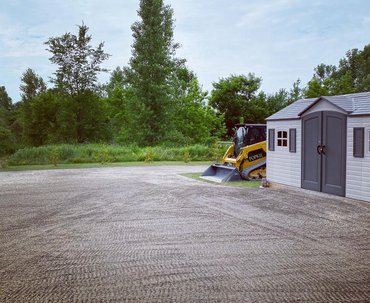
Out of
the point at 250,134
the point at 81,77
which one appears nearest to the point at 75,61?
the point at 81,77

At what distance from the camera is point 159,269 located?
5301 millimetres

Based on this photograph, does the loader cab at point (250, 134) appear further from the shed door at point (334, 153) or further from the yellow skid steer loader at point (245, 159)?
the shed door at point (334, 153)

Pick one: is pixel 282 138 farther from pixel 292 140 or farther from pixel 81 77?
pixel 81 77

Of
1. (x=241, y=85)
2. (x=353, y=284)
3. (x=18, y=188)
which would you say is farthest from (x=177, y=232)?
(x=241, y=85)

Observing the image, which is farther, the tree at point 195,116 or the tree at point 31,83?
the tree at point 31,83

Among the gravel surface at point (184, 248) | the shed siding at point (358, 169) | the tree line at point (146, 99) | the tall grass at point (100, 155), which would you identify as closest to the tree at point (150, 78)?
the tree line at point (146, 99)

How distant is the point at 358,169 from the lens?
35.3 ft

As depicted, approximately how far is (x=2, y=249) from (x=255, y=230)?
4142 millimetres

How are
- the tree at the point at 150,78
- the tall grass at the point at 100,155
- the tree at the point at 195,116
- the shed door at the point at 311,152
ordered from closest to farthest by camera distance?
the shed door at the point at 311,152, the tall grass at the point at 100,155, the tree at the point at 150,78, the tree at the point at 195,116

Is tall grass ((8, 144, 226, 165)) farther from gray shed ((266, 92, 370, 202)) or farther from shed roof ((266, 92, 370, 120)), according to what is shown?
shed roof ((266, 92, 370, 120))

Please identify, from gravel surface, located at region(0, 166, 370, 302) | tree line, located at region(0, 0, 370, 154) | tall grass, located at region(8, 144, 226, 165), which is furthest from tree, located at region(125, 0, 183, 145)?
gravel surface, located at region(0, 166, 370, 302)

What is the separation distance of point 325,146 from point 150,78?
81.6 ft

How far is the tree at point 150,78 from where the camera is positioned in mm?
34781

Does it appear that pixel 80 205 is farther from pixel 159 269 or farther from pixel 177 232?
pixel 159 269
